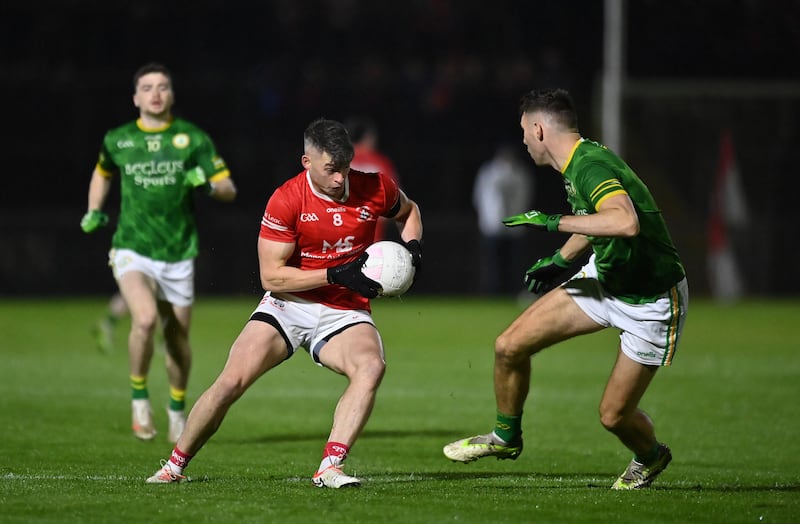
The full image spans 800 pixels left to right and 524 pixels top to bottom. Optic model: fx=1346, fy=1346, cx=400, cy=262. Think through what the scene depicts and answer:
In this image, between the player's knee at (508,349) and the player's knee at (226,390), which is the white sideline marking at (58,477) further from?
the player's knee at (508,349)

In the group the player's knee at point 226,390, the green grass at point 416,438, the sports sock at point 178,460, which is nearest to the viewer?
the green grass at point 416,438

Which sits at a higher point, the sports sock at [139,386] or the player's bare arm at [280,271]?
the player's bare arm at [280,271]

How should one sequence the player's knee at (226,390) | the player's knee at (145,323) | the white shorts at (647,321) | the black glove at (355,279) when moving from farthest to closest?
the player's knee at (145,323), the white shorts at (647,321), the player's knee at (226,390), the black glove at (355,279)

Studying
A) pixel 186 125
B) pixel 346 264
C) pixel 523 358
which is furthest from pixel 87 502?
pixel 186 125

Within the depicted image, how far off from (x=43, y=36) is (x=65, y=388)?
37.8ft

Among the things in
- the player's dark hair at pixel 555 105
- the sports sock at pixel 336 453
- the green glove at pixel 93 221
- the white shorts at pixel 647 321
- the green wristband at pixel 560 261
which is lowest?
the sports sock at pixel 336 453

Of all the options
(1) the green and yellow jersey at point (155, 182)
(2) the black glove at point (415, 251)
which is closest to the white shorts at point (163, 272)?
(1) the green and yellow jersey at point (155, 182)

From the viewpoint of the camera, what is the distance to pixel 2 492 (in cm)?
706

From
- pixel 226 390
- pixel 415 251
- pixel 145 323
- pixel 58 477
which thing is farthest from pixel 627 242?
pixel 145 323

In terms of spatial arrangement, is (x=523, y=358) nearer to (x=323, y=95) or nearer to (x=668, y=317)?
(x=668, y=317)

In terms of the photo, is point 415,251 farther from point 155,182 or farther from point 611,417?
point 155,182

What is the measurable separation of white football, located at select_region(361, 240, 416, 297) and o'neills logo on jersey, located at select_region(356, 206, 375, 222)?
29 cm

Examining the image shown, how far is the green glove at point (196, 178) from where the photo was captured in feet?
32.0

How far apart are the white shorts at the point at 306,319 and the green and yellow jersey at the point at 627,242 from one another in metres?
1.37
